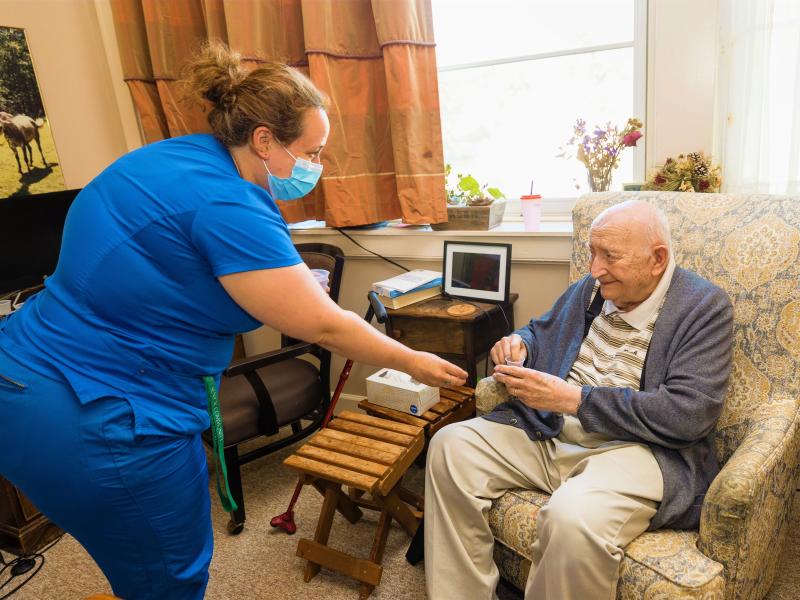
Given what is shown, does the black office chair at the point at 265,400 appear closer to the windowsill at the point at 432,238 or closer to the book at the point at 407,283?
the book at the point at 407,283

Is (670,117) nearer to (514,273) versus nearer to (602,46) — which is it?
(602,46)

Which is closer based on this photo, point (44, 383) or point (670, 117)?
point (44, 383)

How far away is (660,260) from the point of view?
5.26 feet

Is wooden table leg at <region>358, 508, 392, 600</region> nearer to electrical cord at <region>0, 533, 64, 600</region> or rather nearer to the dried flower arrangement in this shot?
electrical cord at <region>0, 533, 64, 600</region>

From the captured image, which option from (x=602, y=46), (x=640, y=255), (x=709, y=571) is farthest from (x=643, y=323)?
(x=602, y=46)

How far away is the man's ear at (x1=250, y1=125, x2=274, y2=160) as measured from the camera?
4.05 feet

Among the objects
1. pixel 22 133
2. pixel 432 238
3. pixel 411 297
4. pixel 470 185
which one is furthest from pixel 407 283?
pixel 22 133

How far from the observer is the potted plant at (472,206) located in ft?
7.98

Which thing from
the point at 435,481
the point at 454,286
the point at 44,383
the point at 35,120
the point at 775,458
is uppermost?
the point at 35,120

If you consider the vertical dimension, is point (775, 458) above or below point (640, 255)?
below

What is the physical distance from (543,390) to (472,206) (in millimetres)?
1080

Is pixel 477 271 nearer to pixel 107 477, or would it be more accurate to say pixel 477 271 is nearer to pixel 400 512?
pixel 400 512

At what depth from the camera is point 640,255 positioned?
5.18 feet

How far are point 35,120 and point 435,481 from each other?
244cm
